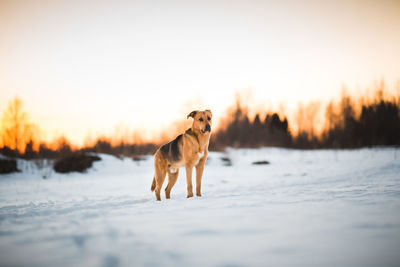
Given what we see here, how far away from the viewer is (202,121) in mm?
4352

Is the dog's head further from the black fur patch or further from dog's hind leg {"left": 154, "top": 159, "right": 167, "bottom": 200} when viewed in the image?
dog's hind leg {"left": 154, "top": 159, "right": 167, "bottom": 200}

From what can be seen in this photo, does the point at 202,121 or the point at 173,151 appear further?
the point at 173,151

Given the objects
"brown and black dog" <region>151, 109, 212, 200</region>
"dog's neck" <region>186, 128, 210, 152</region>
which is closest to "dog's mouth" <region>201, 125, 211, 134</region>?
"brown and black dog" <region>151, 109, 212, 200</region>

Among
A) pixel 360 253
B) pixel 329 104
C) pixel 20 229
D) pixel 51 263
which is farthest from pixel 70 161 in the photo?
pixel 329 104

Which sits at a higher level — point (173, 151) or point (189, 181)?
point (173, 151)

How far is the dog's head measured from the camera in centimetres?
427

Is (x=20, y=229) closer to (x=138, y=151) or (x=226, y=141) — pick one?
(x=138, y=151)

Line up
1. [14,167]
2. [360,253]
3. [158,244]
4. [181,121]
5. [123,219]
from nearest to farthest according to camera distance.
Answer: [360,253] → [158,244] → [123,219] → [14,167] → [181,121]

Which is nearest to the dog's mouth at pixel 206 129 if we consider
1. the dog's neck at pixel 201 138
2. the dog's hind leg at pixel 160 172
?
the dog's neck at pixel 201 138

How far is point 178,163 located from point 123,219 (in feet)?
8.46

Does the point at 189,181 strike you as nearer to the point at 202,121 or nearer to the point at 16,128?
the point at 202,121

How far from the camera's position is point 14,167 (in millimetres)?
14320

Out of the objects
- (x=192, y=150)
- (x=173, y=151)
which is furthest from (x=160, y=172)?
(x=192, y=150)

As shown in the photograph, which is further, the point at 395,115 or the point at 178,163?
the point at 395,115
